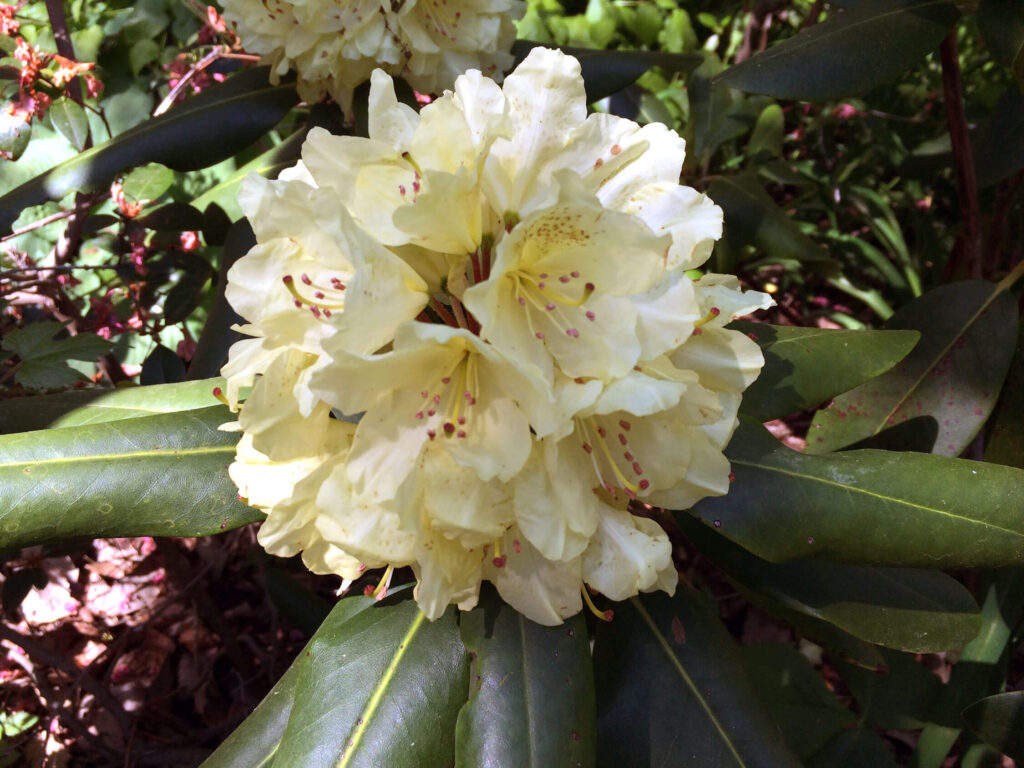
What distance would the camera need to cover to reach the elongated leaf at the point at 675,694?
2.99 feet

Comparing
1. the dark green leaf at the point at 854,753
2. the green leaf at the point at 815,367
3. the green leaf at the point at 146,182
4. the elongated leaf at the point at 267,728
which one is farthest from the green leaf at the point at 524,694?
the green leaf at the point at 146,182

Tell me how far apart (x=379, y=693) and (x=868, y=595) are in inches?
25.4

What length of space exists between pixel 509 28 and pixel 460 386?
90 cm

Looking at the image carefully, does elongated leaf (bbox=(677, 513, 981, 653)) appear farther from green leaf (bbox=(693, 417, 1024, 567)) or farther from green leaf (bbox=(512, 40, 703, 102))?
green leaf (bbox=(512, 40, 703, 102))

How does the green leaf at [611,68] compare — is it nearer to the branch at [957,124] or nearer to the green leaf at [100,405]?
the branch at [957,124]

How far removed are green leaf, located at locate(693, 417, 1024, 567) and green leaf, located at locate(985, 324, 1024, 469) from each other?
0.77m

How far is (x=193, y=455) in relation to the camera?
0.91m

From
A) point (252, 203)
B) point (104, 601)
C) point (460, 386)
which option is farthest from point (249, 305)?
point (104, 601)

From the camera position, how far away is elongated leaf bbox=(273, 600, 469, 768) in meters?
0.81

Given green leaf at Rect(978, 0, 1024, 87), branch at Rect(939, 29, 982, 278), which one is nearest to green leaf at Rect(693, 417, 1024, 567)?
green leaf at Rect(978, 0, 1024, 87)

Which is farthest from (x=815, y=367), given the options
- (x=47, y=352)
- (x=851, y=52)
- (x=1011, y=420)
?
(x=47, y=352)

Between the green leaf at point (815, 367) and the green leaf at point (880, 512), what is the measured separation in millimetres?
134

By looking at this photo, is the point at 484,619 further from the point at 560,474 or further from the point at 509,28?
the point at 509,28

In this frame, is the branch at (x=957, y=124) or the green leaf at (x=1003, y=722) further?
the branch at (x=957, y=124)
